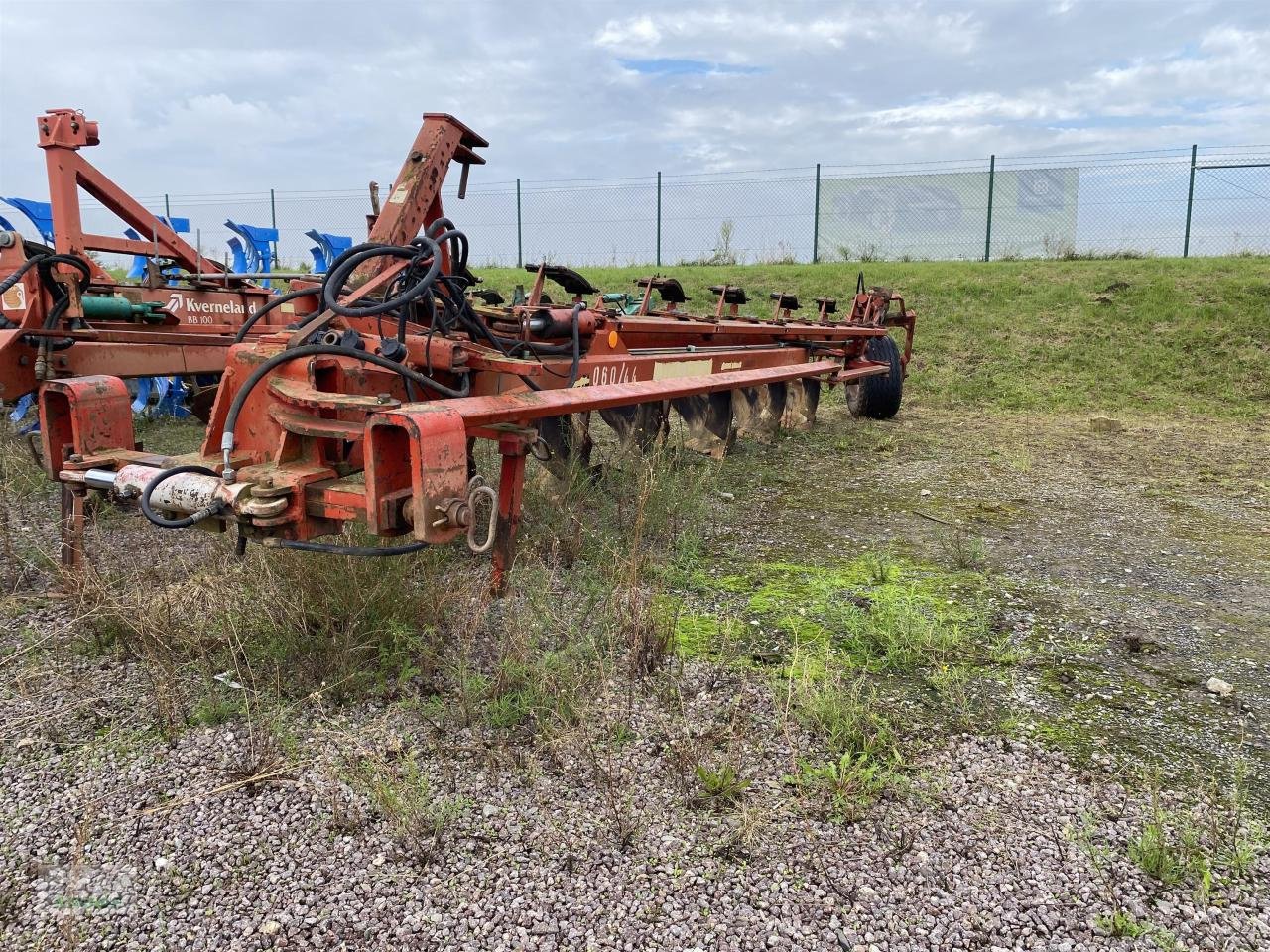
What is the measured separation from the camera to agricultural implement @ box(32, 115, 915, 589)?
256cm

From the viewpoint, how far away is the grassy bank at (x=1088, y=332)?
33.6 feet

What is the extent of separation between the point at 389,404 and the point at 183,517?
2.46 ft

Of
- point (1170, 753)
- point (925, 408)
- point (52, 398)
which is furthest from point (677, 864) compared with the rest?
point (925, 408)

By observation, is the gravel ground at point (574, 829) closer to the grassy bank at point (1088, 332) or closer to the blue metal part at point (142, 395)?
the blue metal part at point (142, 395)

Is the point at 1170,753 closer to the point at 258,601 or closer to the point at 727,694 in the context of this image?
the point at 727,694

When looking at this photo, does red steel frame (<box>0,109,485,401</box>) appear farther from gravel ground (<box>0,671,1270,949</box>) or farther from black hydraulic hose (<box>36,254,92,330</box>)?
gravel ground (<box>0,671,1270,949</box>)

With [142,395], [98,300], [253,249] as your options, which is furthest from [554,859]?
[253,249]

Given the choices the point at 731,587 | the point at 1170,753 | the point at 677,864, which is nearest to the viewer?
the point at 677,864

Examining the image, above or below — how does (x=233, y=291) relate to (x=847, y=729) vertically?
above

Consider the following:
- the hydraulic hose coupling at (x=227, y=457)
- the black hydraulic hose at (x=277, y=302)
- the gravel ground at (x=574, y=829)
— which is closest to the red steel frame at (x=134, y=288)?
the black hydraulic hose at (x=277, y=302)

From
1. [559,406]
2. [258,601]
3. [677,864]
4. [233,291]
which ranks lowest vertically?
[677,864]

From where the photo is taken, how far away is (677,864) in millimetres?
2139

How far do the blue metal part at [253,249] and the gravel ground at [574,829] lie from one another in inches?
322

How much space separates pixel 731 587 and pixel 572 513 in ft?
2.88
